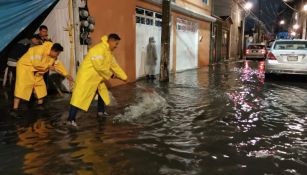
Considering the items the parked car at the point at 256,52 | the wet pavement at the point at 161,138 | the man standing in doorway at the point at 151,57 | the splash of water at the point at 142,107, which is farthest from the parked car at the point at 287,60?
the parked car at the point at 256,52

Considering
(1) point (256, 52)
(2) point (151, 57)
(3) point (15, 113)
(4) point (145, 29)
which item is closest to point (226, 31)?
(1) point (256, 52)

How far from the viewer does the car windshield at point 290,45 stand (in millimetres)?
14276

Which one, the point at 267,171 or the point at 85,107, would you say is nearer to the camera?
the point at 267,171

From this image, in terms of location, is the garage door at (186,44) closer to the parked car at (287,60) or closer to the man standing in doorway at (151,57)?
the man standing in doorway at (151,57)

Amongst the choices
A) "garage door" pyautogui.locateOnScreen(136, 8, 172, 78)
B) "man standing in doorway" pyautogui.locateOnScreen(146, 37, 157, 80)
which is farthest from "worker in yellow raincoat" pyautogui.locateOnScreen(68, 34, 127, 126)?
"man standing in doorway" pyautogui.locateOnScreen(146, 37, 157, 80)

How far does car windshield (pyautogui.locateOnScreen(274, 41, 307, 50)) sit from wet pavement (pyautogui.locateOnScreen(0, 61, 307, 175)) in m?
5.25

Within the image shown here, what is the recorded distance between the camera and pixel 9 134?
5.90m

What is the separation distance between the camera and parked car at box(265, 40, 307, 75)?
13242mm

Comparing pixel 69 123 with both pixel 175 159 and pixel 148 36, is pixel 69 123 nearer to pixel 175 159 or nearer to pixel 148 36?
pixel 175 159

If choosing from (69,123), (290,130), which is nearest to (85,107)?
(69,123)

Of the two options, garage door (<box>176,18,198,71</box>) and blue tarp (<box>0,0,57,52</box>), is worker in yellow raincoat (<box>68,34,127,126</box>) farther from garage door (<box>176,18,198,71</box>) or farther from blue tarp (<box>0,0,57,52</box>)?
garage door (<box>176,18,198,71</box>)

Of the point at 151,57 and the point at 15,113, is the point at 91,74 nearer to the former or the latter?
the point at 15,113

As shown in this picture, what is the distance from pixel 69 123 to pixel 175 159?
7.92 feet

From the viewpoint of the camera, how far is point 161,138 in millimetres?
5797
